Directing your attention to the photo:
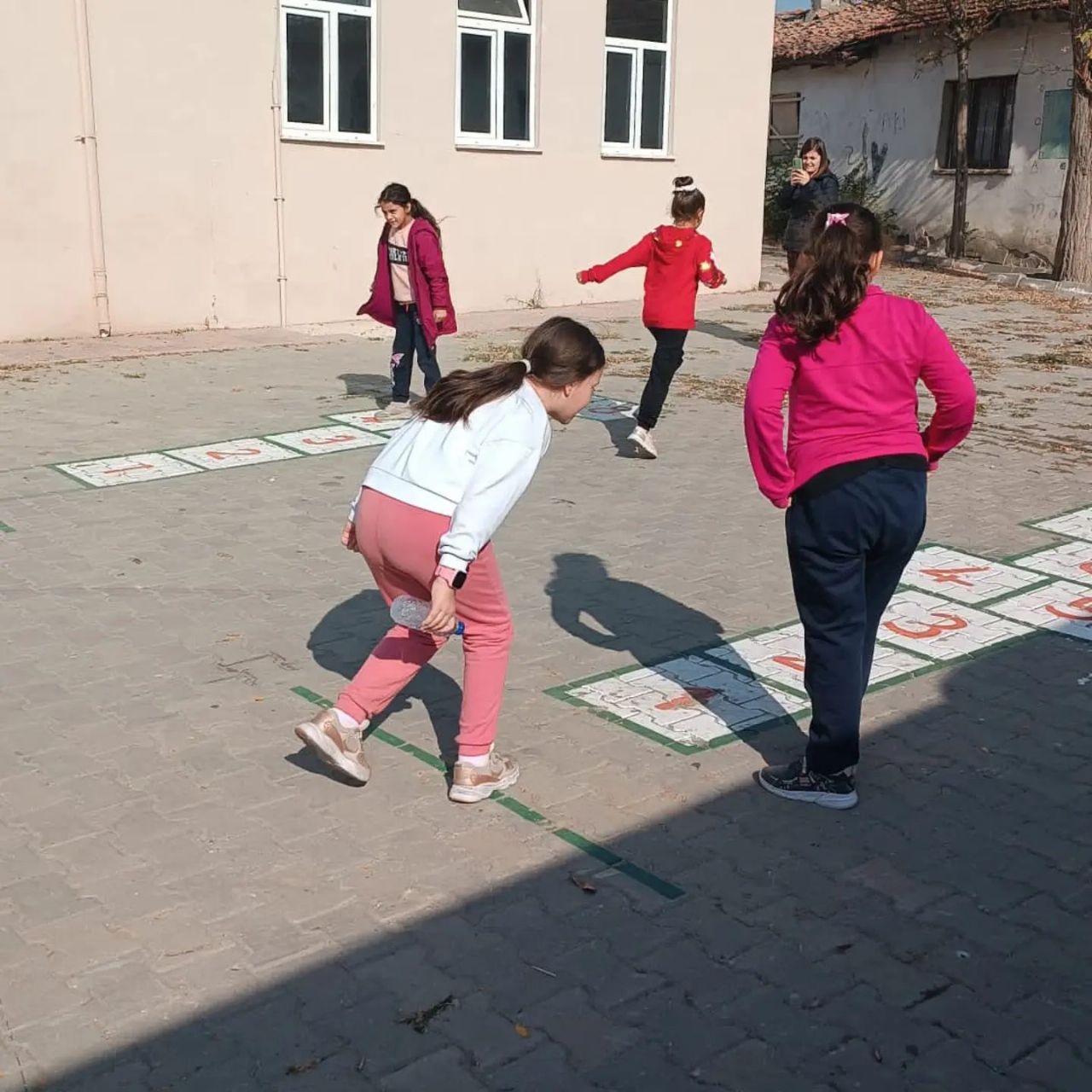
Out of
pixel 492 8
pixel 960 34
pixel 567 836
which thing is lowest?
pixel 567 836

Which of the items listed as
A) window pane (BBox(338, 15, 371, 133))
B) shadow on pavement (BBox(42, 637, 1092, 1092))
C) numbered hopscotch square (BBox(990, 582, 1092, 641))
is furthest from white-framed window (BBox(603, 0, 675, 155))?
shadow on pavement (BBox(42, 637, 1092, 1092))

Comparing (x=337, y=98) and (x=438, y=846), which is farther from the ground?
(x=337, y=98)

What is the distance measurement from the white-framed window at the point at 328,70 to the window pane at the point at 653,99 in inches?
173

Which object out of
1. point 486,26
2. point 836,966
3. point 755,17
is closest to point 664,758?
point 836,966

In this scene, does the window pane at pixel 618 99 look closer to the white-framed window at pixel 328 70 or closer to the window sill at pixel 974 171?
the white-framed window at pixel 328 70

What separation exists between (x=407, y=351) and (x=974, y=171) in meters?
18.1

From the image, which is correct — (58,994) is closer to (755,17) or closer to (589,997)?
(589,997)

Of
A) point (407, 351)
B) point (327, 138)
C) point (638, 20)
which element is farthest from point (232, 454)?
point (638, 20)

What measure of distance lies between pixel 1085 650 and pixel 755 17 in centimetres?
1507

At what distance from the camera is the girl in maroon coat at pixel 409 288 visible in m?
9.62

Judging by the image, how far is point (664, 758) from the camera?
14.3 feet

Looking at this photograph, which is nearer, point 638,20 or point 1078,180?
point 638,20

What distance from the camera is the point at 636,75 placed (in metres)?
17.4

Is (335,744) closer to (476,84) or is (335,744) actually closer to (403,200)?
(403,200)
